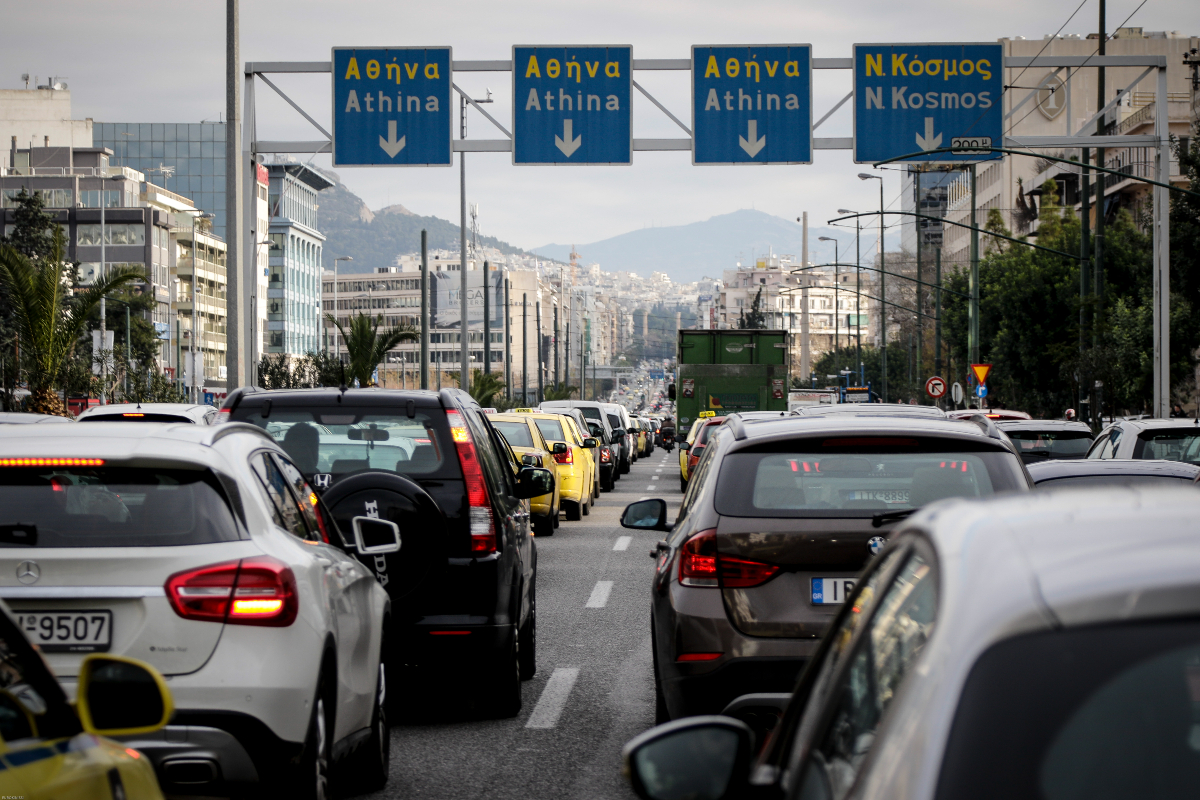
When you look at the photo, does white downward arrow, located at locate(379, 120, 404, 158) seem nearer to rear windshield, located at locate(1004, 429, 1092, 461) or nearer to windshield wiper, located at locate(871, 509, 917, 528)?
rear windshield, located at locate(1004, 429, 1092, 461)

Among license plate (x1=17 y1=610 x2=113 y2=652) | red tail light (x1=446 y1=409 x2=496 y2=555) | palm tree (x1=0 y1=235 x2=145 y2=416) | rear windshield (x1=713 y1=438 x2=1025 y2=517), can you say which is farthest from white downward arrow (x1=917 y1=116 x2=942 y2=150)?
license plate (x1=17 y1=610 x2=113 y2=652)

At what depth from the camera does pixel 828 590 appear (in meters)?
6.10

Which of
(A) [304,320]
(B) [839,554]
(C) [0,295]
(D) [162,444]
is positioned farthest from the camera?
(A) [304,320]

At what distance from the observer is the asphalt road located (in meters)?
6.61

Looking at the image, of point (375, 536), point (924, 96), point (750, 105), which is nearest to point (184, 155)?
point (750, 105)

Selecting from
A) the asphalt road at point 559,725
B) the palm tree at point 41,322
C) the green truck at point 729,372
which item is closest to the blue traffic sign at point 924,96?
the palm tree at point 41,322

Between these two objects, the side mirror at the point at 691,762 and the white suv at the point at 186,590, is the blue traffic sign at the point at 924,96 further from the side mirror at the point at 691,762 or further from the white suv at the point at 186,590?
the side mirror at the point at 691,762

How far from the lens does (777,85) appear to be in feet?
85.8

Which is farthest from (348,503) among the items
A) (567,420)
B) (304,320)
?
(304,320)

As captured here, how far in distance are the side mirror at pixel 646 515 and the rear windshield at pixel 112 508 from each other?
3.63 metres

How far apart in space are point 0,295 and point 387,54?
45651mm

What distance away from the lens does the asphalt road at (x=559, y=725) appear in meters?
6.61

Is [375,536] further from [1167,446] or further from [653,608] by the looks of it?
[1167,446]

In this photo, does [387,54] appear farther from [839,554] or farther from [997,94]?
[839,554]
